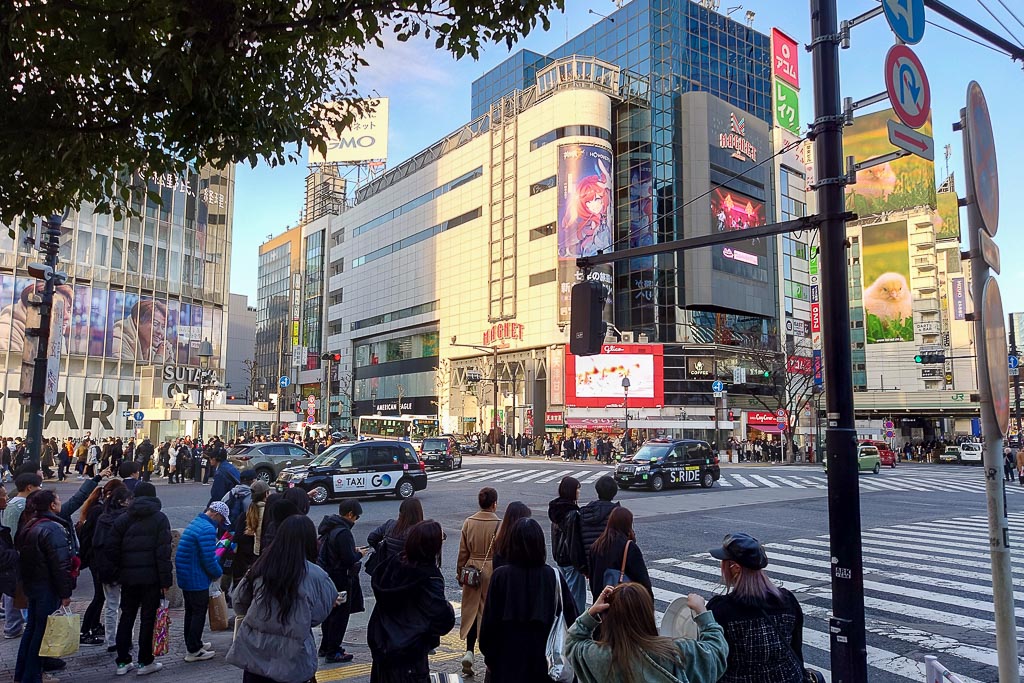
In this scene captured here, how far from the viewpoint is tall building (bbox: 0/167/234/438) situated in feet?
156

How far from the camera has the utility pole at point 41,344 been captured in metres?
12.8

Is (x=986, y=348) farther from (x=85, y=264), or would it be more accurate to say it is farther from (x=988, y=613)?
(x=85, y=264)

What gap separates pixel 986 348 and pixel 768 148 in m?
78.1

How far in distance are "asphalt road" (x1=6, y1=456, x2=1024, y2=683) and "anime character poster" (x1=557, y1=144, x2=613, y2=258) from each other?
35.5 meters

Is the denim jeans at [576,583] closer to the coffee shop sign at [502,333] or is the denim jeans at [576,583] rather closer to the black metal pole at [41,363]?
the black metal pole at [41,363]

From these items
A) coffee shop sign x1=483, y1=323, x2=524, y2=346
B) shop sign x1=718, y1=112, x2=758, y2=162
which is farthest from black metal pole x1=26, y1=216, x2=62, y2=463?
shop sign x1=718, y1=112, x2=758, y2=162

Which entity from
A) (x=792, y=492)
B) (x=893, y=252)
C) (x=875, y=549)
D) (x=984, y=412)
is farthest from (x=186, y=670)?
(x=893, y=252)

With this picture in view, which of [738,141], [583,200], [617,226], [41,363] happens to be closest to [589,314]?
[41,363]

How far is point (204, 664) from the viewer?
6.89 metres

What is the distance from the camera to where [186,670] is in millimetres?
6738

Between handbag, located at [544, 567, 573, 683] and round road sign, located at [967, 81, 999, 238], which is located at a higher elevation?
round road sign, located at [967, 81, 999, 238]

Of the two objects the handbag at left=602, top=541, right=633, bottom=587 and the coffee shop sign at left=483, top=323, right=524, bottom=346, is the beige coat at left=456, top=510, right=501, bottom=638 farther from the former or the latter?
the coffee shop sign at left=483, top=323, right=524, bottom=346

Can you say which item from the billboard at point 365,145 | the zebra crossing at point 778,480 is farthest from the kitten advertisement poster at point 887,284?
the billboard at point 365,145

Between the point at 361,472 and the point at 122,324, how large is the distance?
38.8 metres
